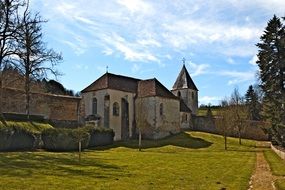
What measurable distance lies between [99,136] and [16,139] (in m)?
11.6

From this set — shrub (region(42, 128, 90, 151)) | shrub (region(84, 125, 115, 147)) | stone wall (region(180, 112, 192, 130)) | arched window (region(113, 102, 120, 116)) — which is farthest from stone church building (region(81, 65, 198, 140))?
shrub (region(42, 128, 90, 151))

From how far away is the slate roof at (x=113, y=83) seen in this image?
49531 millimetres

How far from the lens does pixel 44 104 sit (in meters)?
46.9

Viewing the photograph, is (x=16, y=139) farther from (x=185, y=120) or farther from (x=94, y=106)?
(x=185, y=120)

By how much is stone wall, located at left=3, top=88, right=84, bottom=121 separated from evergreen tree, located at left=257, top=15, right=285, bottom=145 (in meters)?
25.3

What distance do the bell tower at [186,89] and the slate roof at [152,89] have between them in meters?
12.5

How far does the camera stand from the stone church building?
4869 centimetres

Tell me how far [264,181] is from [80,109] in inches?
1567

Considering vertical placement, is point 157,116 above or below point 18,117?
above

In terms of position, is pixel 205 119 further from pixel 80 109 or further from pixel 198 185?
pixel 198 185

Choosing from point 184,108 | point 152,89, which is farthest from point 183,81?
point 152,89

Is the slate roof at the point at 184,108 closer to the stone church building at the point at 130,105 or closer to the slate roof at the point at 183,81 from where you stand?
the stone church building at the point at 130,105

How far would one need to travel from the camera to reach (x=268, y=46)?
3403cm

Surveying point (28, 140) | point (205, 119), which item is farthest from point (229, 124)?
point (28, 140)
